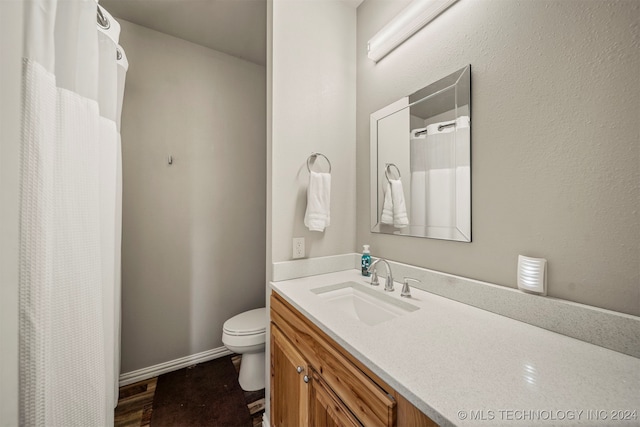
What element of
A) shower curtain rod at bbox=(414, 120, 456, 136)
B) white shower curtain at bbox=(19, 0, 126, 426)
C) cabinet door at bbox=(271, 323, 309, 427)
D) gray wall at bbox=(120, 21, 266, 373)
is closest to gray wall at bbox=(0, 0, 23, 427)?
white shower curtain at bbox=(19, 0, 126, 426)

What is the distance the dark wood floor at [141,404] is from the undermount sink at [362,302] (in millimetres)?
878

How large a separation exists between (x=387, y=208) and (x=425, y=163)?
0.31 metres

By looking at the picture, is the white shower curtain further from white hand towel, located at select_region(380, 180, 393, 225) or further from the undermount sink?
white hand towel, located at select_region(380, 180, 393, 225)

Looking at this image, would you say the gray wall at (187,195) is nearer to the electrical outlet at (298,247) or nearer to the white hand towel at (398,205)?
the electrical outlet at (298,247)

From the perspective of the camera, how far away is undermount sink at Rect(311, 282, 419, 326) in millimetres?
1009

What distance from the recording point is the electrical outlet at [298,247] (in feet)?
4.30

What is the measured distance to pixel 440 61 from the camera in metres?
1.06

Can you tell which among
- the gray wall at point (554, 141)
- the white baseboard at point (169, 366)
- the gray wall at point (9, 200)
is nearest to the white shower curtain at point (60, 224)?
the gray wall at point (9, 200)

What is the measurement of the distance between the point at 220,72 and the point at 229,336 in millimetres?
2002

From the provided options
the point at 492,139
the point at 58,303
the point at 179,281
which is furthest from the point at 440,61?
the point at 179,281

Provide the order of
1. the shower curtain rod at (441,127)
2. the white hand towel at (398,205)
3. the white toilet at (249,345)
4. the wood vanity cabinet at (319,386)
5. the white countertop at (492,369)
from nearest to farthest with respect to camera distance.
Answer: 1. the white countertop at (492,369)
2. the wood vanity cabinet at (319,386)
3. the shower curtain rod at (441,127)
4. the white hand towel at (398,205)
5. the white toilet at (249,345)

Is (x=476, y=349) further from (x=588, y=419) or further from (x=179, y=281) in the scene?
(x=179, y=281)

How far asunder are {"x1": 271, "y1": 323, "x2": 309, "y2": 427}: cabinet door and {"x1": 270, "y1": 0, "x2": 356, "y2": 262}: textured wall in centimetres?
43

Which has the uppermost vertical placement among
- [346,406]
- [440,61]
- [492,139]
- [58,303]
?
[440,61]
